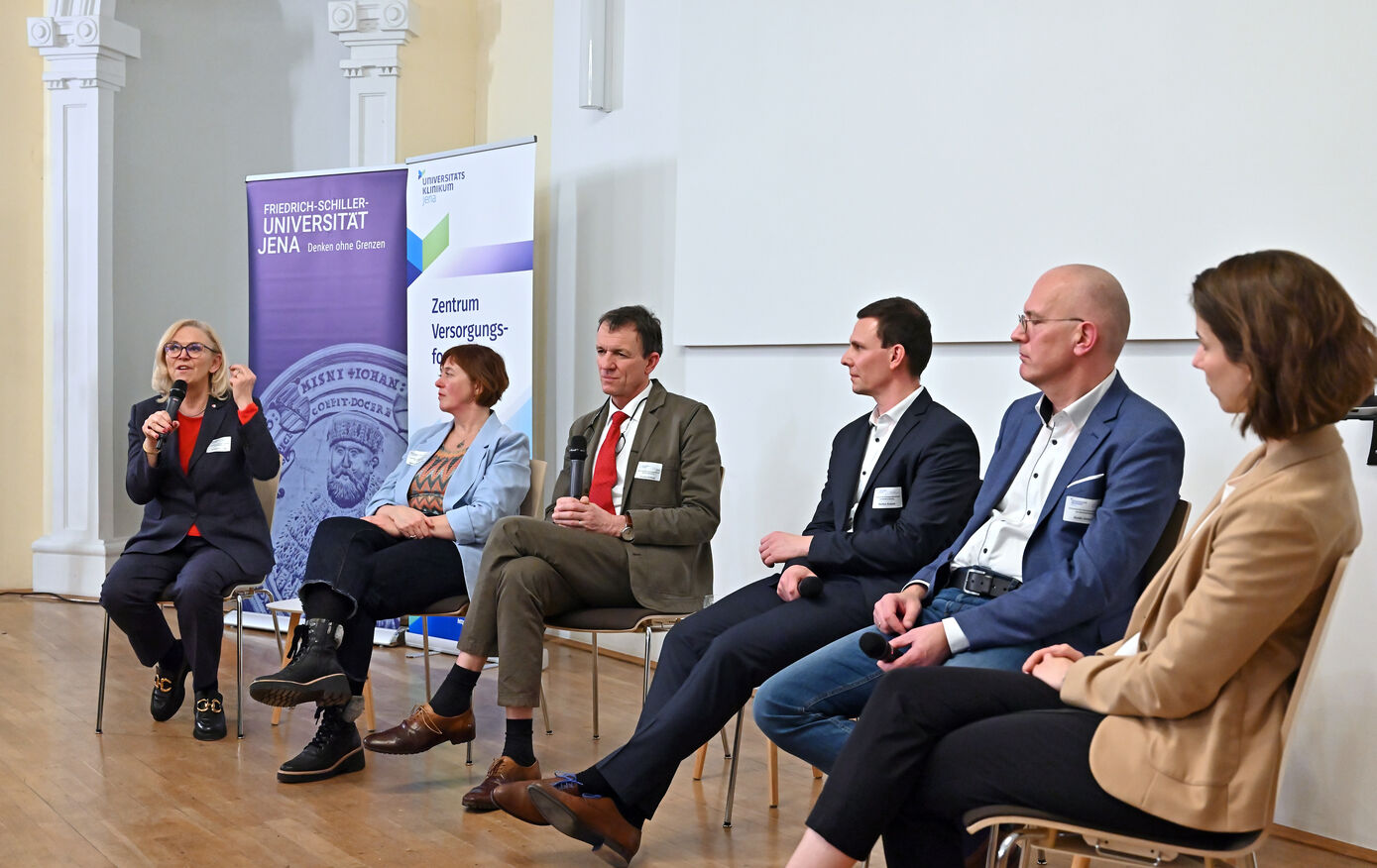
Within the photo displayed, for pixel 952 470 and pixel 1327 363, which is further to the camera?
pixel 952 470

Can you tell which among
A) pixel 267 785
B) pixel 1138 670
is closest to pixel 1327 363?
pixel 1138 670

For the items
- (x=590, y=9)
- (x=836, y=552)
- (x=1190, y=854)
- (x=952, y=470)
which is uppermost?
(x=590, y=9)

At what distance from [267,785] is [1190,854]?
243cm

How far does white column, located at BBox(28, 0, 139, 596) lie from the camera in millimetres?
6332

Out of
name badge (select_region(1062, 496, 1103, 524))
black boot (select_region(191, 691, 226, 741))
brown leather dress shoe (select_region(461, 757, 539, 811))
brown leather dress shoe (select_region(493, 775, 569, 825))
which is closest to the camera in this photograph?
name badge (select_region(1062, 496, 1103, 524))

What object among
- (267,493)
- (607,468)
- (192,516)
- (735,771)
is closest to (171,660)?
(192,516)

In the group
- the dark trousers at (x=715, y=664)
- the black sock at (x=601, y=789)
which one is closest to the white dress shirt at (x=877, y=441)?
the dark trousers at (x=715, y=664)

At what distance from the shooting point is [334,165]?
22.1 feet

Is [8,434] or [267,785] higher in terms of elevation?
[8,434]

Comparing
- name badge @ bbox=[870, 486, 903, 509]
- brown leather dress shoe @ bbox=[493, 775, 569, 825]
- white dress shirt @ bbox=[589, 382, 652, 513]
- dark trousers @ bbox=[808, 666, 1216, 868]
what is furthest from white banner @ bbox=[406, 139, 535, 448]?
dark trousers @ bbox=[808, 666, 1216, 868]

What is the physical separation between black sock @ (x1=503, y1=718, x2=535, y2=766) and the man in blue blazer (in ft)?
2.78

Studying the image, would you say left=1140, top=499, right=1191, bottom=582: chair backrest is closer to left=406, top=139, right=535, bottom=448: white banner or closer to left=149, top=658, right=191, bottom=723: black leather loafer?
left=149, top=658, right=191, bottom=723: black leather loafer

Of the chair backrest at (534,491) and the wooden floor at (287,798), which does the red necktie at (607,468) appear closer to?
the chair backrest at (534,491)

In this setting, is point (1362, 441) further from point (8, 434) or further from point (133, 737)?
point (8, 434)
